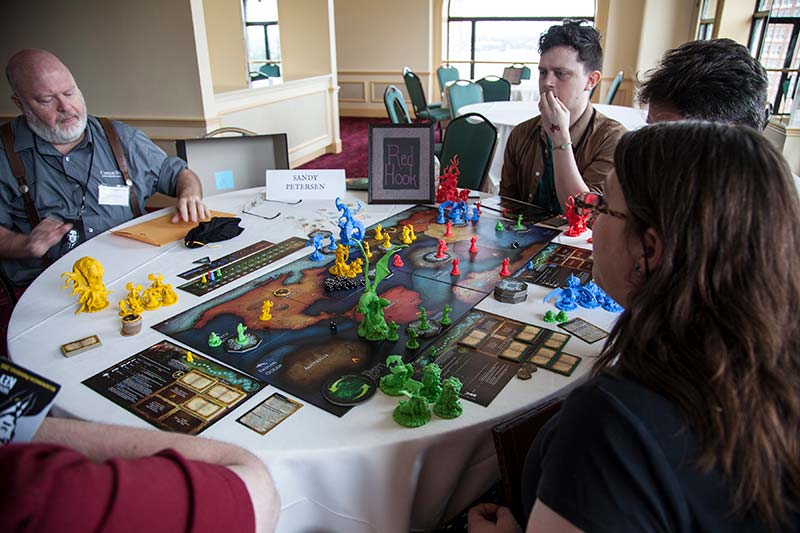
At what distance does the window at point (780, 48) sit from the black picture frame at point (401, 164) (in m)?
3.77

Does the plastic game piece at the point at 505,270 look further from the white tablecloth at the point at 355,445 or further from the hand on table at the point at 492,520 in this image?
the hand on table at the point at 492,520

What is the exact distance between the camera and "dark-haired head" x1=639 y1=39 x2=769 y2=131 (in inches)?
60.4

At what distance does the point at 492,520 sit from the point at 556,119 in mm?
1576

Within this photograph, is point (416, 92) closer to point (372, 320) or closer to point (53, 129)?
point (53, 129)

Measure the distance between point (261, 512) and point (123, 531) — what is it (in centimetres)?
26

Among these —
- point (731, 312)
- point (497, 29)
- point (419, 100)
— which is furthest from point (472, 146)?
point (497, 29)

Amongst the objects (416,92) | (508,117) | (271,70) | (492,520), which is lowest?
(492,520)

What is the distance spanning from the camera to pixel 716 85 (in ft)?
5.06

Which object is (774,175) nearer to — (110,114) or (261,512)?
(261,512)

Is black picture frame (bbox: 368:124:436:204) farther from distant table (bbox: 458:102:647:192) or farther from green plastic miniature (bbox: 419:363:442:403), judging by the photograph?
distant table (bbox: 458:102:647:192)

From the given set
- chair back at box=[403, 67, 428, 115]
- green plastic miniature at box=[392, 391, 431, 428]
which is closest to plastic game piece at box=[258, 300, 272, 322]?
green plastic miniature at box=[392, 391, 431, 428]

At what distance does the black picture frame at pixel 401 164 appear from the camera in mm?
2291

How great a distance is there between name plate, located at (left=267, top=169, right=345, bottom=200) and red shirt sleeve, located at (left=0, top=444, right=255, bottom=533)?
5.93 feet

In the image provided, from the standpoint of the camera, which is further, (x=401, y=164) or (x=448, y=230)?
(x=401, y=164)
